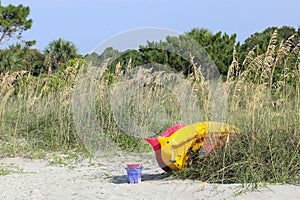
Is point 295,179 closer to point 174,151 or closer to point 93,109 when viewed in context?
point 174,151

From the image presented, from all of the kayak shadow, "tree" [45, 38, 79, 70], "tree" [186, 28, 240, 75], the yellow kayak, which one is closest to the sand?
the kayak shadow

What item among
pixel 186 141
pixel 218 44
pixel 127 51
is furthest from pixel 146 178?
pixel 218 44

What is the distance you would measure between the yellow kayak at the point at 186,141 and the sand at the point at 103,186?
0.85 ft

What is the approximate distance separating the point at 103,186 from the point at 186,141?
1.07m

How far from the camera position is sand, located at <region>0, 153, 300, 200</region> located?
4594 millimetres

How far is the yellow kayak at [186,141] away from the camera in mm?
5270

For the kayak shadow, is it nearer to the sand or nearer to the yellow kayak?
the sand

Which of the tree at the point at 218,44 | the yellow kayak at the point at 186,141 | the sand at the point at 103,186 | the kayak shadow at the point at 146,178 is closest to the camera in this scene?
the sand at the point at 103,186

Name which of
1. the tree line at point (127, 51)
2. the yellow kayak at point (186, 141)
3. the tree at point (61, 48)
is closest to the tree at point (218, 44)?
the tree line at point (127, 51)

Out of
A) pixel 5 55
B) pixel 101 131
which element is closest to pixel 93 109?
pixel 101 131

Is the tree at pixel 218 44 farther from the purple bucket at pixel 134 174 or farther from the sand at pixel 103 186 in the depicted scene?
the purple bucket at pixel 134 174

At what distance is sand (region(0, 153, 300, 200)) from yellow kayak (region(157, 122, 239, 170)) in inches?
10.2

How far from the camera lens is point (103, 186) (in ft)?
17.3

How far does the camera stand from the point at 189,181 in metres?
5.13
